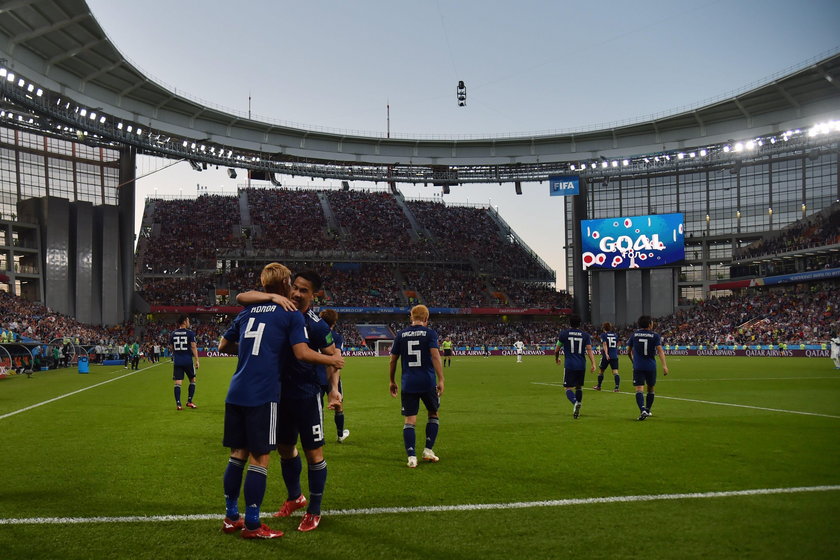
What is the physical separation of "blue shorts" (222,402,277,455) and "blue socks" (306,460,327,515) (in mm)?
520

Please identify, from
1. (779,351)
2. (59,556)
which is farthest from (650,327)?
(779,351)

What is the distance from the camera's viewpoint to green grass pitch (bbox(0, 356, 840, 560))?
536 centimetres

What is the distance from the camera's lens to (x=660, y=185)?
3260 inches

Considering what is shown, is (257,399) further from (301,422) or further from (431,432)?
(431,432)

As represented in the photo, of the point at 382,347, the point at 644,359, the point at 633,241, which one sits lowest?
the point at 382,347

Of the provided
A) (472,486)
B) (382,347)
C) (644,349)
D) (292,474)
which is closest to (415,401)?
(472,486)

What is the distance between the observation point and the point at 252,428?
18.3ft

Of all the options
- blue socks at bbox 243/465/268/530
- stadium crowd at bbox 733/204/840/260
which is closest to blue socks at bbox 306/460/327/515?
blue socks at bbox 243/465/268/530

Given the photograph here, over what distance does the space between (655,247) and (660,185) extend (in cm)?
3065

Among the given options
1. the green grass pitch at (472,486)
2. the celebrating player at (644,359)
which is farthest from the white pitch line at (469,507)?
the celebrating player at (644,359)

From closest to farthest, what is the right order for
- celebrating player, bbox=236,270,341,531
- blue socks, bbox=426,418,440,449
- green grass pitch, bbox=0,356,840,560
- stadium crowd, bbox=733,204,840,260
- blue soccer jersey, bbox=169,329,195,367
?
green grass pitch, bbox=0,356,840,560 → celebrating player, bbox=236,270,341,531 → blue socks, bbox=426,418,440,449 → blue soccer jersey, bbox=169,329,195,367 → stadium crowd, bbox=733,204,840,260

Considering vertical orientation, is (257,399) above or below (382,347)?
above

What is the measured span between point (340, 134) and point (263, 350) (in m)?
58.3

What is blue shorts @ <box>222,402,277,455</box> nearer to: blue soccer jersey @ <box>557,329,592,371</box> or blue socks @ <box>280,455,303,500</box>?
blue socks @ <box>280,455,303,500</box>
